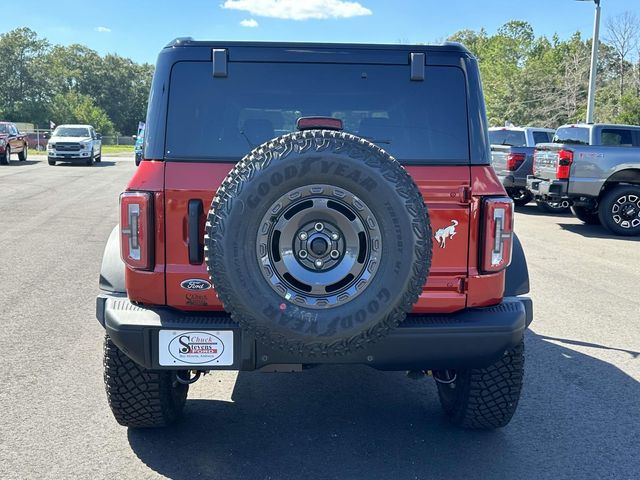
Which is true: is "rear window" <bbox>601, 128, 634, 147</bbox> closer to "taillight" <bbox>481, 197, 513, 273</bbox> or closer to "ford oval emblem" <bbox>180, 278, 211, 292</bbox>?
"taillight" <bbox>481, 197, 513, 273</bbox>

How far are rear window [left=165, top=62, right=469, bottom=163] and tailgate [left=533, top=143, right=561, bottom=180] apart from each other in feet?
31.2

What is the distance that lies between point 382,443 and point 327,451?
32 cm

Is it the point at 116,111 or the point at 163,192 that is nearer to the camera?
the point at 163,192

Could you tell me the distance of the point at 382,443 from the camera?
3.59 m

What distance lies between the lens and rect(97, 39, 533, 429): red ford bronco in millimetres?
2756

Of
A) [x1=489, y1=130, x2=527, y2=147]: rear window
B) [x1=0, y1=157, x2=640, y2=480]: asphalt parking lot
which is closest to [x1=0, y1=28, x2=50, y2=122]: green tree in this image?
[x1=489, y1=130, x2=527, y2=147]: rear window

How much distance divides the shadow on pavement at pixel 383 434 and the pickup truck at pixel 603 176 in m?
8.01

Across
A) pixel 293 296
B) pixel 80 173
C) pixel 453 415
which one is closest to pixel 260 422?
pixel 453 415

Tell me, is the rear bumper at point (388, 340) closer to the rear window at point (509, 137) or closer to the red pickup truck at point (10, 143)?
the rear window at point (509, 137)

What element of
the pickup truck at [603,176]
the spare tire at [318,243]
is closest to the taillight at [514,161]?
the pickup truck at [603,176]

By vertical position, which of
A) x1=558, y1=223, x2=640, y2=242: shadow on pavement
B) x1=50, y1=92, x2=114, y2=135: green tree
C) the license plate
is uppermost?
x1=50, y1=92, x2=114, y2=135: green tree

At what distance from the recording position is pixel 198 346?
2984 mm

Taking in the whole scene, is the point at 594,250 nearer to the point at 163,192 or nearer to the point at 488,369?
the point at 488,369

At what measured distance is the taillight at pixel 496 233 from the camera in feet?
10.2
